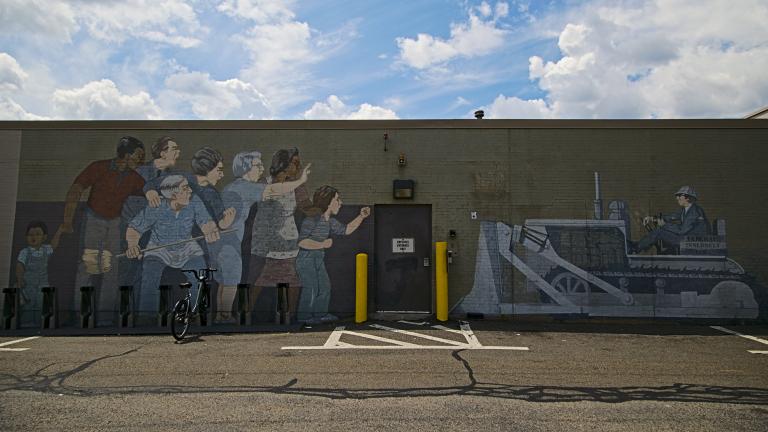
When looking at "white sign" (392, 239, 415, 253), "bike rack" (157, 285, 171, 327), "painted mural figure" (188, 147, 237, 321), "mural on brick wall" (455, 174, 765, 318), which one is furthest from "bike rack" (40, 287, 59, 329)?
"mural on brick wall" (455, 174, 765, 318)

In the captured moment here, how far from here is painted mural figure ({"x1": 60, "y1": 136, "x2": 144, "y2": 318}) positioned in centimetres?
1170

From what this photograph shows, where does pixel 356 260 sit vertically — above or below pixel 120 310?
above

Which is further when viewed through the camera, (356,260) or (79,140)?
(79,140)

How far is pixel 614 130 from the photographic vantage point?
11.7m

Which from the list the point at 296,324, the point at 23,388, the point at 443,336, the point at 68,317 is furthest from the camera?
the point at 68,317

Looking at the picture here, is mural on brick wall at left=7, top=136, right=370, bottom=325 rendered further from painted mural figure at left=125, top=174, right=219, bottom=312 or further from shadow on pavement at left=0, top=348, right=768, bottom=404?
shadow on pavement at left=0, top=348, right=768, bottom=404

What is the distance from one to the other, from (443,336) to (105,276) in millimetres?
7683

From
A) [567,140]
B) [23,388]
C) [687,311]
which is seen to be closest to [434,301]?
[567,140]

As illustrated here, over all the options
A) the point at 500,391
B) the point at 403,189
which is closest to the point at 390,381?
the point at 500,391

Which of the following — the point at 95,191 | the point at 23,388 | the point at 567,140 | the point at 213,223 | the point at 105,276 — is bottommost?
the point at 23,388

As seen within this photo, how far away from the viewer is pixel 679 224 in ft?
37.8

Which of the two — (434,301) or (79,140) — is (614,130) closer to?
(434,301)

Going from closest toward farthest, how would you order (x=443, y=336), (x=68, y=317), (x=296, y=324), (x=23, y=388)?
(x=23, y=388), (x=443, y=336), (x=296, y=324), (x=68, y=317)

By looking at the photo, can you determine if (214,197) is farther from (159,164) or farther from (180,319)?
(180,319)
